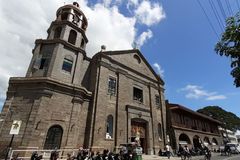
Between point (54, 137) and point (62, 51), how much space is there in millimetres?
8584

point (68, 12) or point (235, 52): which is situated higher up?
point (68, 12)

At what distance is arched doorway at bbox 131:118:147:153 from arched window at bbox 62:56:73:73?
9.84 meters

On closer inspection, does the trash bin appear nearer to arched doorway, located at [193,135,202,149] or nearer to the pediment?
the pediment

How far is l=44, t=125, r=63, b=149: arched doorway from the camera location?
13606 millimetres

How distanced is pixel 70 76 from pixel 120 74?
6613 mm

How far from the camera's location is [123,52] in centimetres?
2316

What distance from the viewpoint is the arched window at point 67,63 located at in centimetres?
1719

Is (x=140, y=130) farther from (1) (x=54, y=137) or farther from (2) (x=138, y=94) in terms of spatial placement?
(1) (x=54, y=137)

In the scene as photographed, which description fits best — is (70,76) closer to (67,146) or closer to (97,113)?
(97,113)

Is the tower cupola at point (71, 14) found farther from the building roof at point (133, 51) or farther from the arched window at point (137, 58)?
the arched window at point (137, 58)

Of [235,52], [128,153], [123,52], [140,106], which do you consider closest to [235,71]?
[235,52]

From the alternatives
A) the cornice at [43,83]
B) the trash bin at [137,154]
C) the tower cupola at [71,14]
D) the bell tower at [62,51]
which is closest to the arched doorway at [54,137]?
the cornice at [43,83]

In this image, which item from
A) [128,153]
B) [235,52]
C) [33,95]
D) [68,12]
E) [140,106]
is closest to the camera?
[235,52]

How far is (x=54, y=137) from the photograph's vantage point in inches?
553
